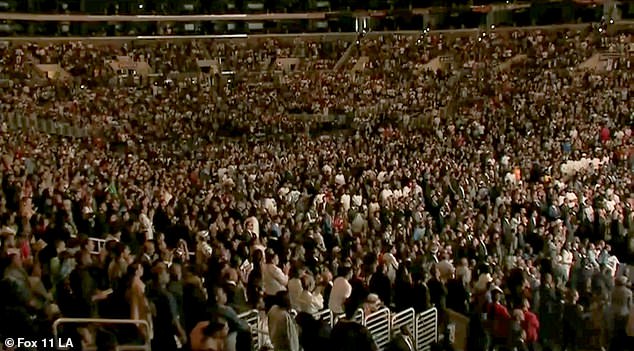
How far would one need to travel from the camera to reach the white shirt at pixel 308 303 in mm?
8180

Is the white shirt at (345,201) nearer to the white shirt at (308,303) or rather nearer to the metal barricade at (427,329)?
the metal barricade at (427,329)

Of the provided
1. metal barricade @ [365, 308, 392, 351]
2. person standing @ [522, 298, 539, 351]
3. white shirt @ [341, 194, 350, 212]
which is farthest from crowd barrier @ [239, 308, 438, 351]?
white shirt @ [341, 194, 350, 212]

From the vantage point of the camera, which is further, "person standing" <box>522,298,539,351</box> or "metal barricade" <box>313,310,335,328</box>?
"person standing" <box>522,298,539,351</box>

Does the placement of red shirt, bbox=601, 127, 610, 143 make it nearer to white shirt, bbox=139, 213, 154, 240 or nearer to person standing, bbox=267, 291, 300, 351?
white shirt, bbox=139, 213, 154, 240

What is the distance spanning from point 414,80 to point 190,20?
48.8 ft

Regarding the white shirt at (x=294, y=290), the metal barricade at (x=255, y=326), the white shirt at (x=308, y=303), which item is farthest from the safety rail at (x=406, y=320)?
the metal barricade at (x=255, y=326)

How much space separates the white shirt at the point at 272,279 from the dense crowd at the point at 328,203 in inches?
0.7

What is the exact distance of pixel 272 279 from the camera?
8.71 m

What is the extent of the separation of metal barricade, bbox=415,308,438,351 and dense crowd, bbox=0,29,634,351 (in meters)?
0.09

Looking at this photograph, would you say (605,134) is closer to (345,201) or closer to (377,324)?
(345,201)

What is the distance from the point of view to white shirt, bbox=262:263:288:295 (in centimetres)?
866

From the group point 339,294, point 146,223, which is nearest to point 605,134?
point 146,223

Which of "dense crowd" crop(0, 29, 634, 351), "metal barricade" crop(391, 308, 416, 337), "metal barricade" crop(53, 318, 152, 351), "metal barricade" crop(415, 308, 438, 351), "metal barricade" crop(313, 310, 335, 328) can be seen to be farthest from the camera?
"metal barricade" crop(415, 308, 438, 351)

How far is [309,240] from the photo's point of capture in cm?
1175
